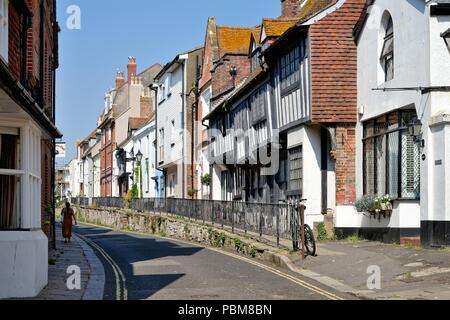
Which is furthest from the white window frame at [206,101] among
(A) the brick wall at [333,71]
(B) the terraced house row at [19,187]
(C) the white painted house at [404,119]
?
(B) the terraced house row at [19,187]

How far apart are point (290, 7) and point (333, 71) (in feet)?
34.0

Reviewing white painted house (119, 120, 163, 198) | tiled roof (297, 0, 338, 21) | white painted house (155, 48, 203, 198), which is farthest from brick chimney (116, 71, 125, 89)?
tiled roof (297, 0, 338, 21)

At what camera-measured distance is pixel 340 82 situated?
73.8 feet

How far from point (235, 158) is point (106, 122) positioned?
143ft

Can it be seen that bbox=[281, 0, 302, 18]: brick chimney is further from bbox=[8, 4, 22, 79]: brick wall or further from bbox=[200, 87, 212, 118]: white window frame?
bbox=[8, 4, 22, 79]: brick wall

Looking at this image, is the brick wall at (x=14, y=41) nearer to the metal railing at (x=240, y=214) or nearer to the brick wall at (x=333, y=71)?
the metal railing at (x=240, y=214)

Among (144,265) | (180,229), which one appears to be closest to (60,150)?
(180,229)

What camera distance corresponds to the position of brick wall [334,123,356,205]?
2255cm

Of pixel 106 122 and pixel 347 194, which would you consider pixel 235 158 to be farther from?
pixel 106 122

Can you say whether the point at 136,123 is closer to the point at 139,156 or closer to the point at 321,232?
the point at 139,156

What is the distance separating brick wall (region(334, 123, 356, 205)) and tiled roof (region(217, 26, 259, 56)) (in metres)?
18.3

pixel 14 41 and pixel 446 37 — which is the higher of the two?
pixel 446 37

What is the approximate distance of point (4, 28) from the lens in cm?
1461
